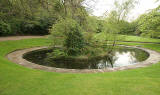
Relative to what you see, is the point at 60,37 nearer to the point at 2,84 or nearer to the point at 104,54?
the point at 104,54

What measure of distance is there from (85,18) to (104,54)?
676 cm

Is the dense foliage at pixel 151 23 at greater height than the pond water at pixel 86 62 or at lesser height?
greater

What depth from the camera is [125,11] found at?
10398mm

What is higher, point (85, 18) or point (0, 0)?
point (0, 0)

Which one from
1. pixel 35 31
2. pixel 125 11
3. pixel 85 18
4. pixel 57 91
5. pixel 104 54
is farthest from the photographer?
pixel 35 31

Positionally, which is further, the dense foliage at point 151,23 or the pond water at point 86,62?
the dense foliage at point 151,23

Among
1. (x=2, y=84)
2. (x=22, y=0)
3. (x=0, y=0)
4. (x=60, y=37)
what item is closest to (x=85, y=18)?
(x=22, y=0)

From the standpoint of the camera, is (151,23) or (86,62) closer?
(86,62)

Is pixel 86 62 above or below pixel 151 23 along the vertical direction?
below

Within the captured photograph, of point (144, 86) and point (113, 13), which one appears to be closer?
point (144, 86)

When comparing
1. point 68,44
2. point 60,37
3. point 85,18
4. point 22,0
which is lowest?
point 68,44

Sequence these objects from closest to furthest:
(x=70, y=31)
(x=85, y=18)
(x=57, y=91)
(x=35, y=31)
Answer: (x=57, y=91)
(x=85, y=18)
(x=70, y=31)
(x=35, y=31)

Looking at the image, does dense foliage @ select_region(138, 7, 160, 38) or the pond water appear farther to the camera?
dense foliage @ select_region(138, 7, 160, 38)

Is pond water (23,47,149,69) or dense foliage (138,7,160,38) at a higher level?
dense foliage (138,7,160,38)
